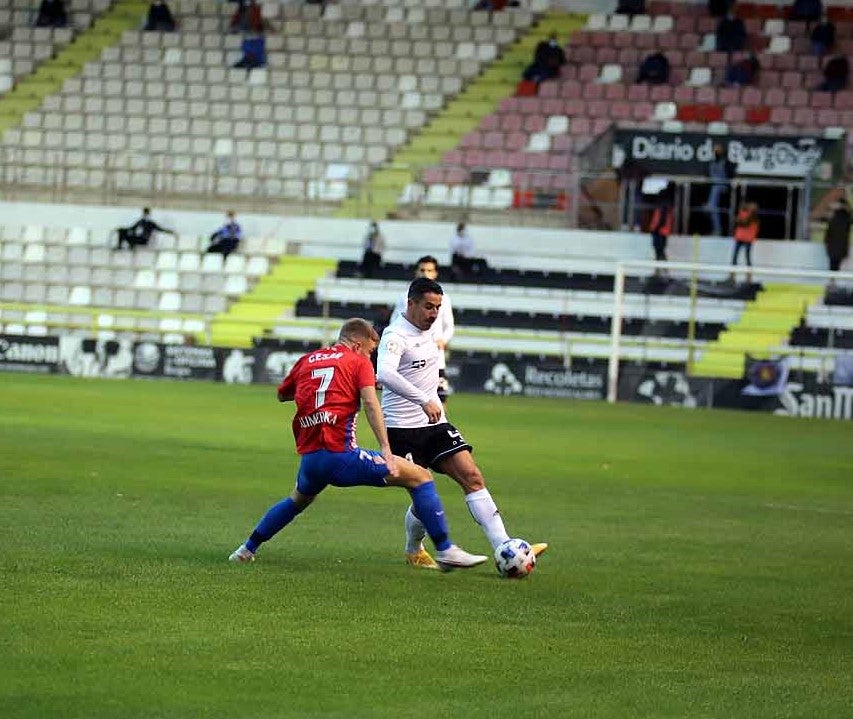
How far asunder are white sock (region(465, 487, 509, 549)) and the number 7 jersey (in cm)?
98

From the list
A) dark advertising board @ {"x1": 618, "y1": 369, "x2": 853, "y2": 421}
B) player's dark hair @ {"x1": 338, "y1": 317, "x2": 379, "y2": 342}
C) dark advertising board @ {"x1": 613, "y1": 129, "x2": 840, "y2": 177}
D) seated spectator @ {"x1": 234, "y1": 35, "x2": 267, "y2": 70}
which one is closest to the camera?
player's dark hair @ {"x1": 338, "y1": 317, "x2": 379, "y2": 342}

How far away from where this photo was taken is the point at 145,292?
1567 inches

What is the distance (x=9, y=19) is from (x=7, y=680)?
1655 inches

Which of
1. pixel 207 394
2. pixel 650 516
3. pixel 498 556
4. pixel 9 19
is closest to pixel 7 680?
pixel 498 556

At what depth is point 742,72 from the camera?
1650 inches

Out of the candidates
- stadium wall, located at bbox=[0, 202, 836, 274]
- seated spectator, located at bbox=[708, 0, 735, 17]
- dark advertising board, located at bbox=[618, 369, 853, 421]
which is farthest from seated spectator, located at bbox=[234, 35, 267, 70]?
dark advertising board, located at bbox=[618, 369, 853, 421]

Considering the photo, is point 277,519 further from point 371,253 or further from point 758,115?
point 758,115

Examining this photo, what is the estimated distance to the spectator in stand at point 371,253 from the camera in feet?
127

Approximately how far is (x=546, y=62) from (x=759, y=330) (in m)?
10.4

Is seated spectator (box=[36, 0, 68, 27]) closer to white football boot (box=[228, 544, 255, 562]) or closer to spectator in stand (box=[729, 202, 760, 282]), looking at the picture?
spectator in stand (box=[729, 202, 760, 282])

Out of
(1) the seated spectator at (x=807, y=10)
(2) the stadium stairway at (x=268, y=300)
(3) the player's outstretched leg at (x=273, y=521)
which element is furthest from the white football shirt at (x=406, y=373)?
(1) the seated spectator at (x=807, y=10)

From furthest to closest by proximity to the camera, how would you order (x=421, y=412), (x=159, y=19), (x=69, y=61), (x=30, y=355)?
(x=69, y=61)
(x=159, y=19)
(x=30, y=355)
(x=421, y=412)

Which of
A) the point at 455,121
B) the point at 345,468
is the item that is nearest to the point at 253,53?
the point at 455,121

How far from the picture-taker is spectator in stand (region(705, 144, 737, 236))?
3756cm
